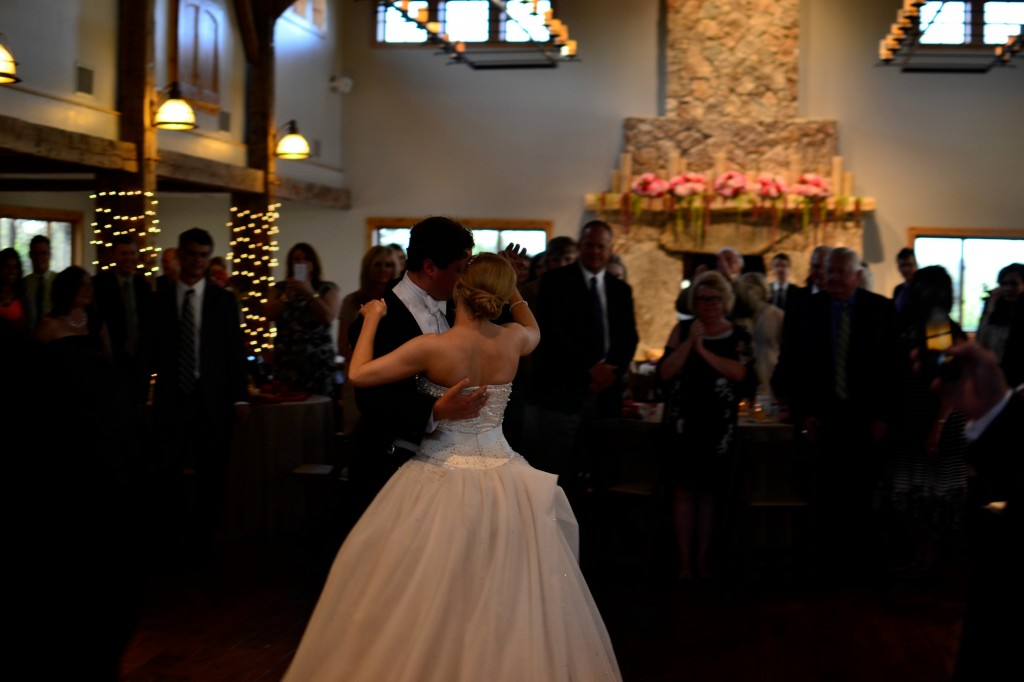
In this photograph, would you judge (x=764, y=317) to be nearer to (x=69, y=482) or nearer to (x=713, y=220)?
(x=713, y=220)

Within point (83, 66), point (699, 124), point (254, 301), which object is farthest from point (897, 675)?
point (699, 124)

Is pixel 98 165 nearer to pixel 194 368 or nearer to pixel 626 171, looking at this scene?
pixel 194 368

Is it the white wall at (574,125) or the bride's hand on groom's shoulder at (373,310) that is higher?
the white wall at (574,125)

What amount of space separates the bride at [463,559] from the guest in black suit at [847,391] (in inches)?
110

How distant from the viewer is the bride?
121 inches

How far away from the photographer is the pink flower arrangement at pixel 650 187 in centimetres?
1268

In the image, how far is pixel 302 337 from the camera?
6863 mm

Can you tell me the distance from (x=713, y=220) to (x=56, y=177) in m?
6.99

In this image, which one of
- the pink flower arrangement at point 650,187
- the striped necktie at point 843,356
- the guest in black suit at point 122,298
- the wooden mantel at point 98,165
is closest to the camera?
the striped necktie at point 843,356

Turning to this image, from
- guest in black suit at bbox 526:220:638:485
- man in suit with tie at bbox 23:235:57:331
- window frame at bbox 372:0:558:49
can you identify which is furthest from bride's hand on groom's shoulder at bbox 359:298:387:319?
window frame at bbox 372:0:558:49

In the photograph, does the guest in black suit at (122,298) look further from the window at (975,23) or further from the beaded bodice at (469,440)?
the window at (975,23)

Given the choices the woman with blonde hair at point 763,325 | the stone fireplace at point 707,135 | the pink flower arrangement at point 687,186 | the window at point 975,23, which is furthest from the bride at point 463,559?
the window at point 975,23

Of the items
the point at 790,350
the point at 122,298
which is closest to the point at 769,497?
the point at 790,350

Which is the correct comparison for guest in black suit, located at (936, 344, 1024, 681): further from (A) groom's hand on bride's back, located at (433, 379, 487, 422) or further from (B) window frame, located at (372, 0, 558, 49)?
(B) window frame, located at (372, 0, 558, 49)
